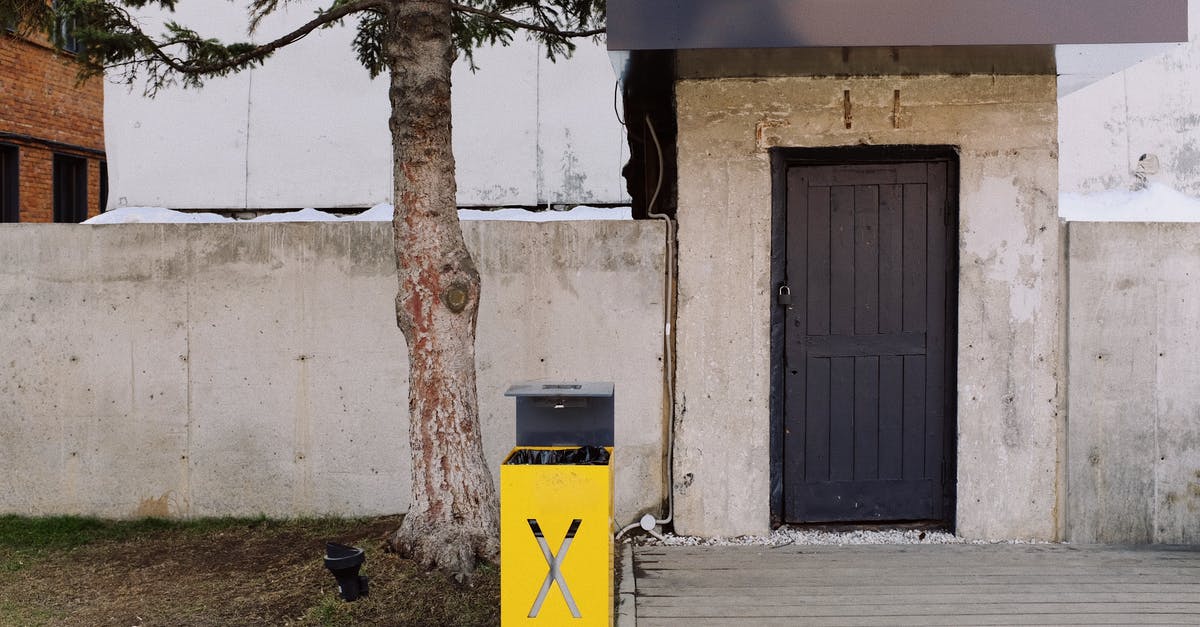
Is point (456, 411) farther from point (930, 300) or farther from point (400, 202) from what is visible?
point (930, 300)

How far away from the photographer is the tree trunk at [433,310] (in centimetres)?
574

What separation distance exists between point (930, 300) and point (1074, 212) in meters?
3.33

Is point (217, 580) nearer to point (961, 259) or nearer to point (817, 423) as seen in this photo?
point (817, 423)

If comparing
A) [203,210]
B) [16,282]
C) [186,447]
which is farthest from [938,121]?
[203,210]

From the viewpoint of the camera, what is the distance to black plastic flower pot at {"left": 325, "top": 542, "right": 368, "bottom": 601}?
5.19m

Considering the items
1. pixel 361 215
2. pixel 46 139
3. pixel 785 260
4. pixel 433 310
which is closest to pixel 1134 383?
pixel 785 260

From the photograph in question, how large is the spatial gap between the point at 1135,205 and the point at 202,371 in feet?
27.6

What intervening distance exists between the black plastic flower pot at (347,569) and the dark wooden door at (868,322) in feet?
10.00

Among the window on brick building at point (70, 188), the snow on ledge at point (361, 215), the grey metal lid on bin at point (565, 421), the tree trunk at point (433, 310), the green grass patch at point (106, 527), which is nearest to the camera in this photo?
the grey metal lid on bin at point (565, 421)

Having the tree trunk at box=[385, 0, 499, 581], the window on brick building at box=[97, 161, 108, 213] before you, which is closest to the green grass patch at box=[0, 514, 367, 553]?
the tree trunk at box=[385, 0, 499, 581]

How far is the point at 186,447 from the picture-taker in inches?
285

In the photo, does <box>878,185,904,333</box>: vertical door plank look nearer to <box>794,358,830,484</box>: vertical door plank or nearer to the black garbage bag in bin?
<box>794,358,830,484</box>: vertical door plank

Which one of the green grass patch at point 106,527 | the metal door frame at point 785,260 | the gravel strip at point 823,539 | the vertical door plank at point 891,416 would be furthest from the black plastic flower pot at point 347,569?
the vertical door plank at point 891,416

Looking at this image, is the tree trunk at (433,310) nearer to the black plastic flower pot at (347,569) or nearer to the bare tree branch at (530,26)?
the black plastic flower pot at (347,569)
